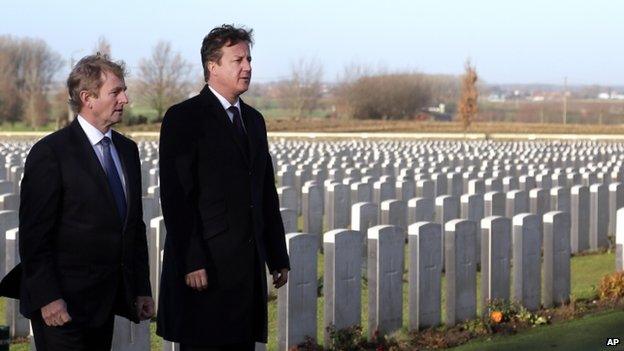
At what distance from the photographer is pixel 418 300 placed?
31.4ft

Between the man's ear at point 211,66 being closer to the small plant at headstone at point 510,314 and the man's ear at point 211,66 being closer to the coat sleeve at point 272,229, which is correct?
the coat sleeve at point 272,229

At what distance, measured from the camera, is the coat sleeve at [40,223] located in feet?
15.6

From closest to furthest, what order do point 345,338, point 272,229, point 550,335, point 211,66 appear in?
point 211,66 → point 272,229 → point 345,338 → point 550,335

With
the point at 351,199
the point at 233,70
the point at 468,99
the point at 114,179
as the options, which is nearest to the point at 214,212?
the point at 114,179

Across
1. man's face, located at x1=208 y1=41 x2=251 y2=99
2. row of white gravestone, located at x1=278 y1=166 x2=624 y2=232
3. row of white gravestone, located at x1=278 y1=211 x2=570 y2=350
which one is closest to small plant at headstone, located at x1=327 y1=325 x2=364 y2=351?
row of white gravestone, located at x1=278 y1=211 x2=570 y2=350

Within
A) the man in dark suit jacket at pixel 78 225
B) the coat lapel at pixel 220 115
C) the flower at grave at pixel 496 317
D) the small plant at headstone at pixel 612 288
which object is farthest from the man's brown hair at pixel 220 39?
the small plant at headstone at pixel 612 288

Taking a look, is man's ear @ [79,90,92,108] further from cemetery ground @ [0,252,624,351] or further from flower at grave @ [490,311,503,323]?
flower at grave @ [490,311,503,323]

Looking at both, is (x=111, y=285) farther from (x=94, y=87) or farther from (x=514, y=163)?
(x=514, y=163)

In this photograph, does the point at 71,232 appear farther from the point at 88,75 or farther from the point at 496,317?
the point at 496,317

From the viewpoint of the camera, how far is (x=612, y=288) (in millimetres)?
11172

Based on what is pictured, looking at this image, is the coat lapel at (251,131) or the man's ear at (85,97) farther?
the coat lapel at (251,131)

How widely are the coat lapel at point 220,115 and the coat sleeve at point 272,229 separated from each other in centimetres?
24

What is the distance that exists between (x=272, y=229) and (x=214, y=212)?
400 millimetres

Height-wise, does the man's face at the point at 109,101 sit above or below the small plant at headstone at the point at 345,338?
above
